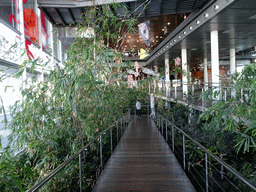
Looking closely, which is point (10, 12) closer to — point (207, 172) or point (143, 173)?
point (143, 173)

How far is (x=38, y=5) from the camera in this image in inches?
285

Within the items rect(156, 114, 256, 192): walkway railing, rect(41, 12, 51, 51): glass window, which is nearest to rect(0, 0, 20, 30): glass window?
rect(41, 12, 51, 51): glass window

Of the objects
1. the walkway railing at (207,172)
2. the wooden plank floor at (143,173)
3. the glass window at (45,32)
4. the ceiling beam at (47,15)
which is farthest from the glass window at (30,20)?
the walkway railing at (207,172)

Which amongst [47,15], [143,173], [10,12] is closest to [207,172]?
[143,173]

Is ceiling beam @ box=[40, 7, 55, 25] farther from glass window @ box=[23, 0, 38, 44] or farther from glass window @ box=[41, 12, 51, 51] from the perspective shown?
glass window @ box=[23, 0, 38, 44]

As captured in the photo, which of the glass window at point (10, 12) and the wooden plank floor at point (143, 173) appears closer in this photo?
the wooden plank floor at point (143, 173)

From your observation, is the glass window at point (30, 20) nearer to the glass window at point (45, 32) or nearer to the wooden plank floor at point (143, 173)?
the glass window at point (45, 32)

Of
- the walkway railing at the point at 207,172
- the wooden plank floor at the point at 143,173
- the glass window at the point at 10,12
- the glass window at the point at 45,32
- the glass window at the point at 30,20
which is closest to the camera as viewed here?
the walkway railing at the point at 207,172

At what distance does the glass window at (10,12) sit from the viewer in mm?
4594

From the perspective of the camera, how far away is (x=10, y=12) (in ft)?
16.4

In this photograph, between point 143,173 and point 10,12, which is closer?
point 143,173

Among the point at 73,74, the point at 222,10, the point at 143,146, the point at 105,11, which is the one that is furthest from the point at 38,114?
the point at 222,10

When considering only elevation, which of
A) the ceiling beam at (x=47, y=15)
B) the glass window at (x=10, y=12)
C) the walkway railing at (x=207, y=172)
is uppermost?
the ceiling beam at (x=47, y=15)

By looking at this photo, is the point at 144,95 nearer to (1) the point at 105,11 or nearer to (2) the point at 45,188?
(1) the point at 105,11
